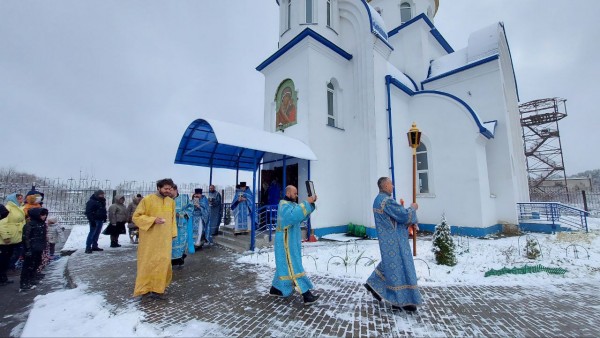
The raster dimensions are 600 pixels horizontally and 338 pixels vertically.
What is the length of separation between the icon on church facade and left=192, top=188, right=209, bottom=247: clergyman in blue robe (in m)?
4.36

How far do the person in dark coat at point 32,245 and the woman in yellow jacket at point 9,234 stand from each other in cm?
66

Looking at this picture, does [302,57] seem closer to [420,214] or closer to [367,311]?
[420,214]

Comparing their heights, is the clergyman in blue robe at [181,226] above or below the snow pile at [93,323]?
above

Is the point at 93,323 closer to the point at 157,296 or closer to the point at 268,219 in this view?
the point at 157,296

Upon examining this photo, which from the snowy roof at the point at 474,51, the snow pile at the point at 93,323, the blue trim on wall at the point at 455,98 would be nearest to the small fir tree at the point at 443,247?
the snow pile at the point at 93,323

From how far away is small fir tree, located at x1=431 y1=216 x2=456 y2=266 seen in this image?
5.43 metres

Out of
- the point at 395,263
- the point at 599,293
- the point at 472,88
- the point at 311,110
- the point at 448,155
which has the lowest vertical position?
the point at 599,293

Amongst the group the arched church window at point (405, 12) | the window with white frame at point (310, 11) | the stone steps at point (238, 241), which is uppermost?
the arched church window at point (405, 12)

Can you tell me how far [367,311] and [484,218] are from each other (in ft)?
26.1

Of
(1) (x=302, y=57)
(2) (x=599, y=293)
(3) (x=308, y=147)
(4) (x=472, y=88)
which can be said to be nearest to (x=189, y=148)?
(3) (x=308, y=147)

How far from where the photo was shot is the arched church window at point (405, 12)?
16416 millimetres

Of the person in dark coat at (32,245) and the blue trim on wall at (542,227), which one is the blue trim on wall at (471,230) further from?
the person in dark coat at (32,245)

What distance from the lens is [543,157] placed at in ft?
80.8

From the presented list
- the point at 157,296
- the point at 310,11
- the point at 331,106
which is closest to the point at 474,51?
the point at 331,106
